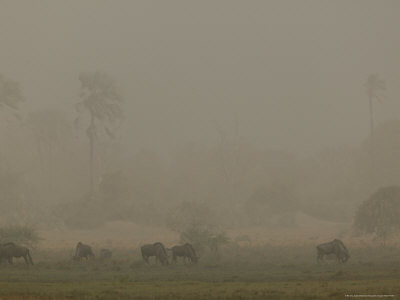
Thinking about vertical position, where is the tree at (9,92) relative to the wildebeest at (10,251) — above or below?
above

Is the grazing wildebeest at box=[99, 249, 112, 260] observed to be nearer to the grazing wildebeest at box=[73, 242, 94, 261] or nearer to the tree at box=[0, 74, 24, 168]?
the grazing wildebeest at box=[73, 242, 94, 261]

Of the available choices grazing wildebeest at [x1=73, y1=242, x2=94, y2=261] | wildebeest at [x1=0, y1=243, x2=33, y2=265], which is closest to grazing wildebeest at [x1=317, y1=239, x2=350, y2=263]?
grazing wildebeest at [x1=73, y1=242, x2=94, y2=261]

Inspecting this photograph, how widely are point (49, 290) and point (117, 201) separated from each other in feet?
212

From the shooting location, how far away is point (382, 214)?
61750 mm

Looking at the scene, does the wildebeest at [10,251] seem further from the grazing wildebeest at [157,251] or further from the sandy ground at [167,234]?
the sandy ground at [167,234]

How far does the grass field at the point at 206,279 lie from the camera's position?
90.5 ft

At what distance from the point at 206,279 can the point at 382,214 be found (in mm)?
31801

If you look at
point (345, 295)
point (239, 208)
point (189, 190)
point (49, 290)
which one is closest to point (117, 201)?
point (239, 208)

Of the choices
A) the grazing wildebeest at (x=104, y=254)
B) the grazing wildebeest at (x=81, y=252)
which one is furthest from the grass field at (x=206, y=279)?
the grazing wildebeest at (x=104, y=254)

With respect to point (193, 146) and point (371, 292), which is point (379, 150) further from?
point (371, 292)

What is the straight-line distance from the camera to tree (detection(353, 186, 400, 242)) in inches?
2405

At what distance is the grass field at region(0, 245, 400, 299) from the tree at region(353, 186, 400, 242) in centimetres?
1051

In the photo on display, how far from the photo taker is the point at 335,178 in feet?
449

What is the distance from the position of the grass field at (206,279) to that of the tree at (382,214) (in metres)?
10.5
